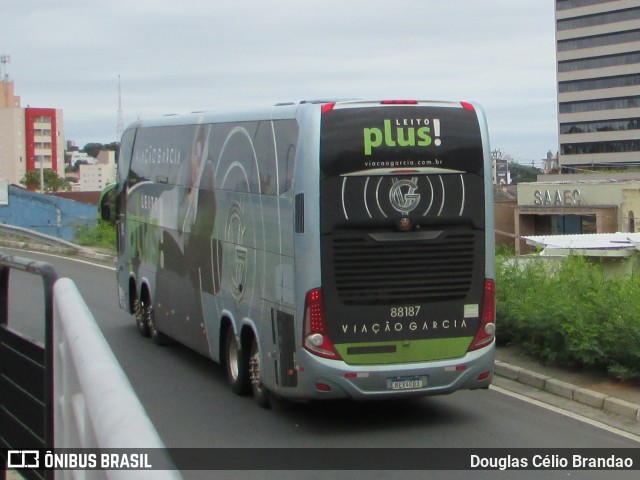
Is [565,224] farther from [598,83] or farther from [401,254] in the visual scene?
[598,83]

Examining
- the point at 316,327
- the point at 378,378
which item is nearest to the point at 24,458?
the point at 316,327

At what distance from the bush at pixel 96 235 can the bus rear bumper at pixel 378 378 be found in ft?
84.5

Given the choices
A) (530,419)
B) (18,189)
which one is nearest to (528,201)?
(18,189)

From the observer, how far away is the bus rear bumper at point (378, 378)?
10586mm

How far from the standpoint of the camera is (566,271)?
15211mm

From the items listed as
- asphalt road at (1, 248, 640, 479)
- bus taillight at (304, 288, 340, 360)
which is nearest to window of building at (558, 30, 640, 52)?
asphalt road at (1, 248, 640, 479)

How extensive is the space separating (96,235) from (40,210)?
434 inches

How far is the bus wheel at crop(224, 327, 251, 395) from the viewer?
12383 millimetres

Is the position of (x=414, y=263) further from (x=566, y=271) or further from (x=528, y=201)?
(x=528, y=201)

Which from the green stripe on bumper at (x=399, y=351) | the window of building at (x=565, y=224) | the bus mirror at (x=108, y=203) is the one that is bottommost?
the window of building at (x=565, y=224)

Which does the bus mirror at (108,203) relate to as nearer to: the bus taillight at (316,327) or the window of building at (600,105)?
the bus taillight at (316,327)

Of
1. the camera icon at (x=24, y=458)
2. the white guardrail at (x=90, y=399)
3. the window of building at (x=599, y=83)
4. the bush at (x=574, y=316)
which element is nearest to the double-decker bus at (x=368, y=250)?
the bush at (x=574, y=316)

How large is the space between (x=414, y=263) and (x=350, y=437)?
76.6 inches

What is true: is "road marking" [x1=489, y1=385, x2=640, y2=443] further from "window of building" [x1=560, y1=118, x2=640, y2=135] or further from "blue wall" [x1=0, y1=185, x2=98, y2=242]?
"window of building" [x1=560, y1=118, x2=640, y2=135]
